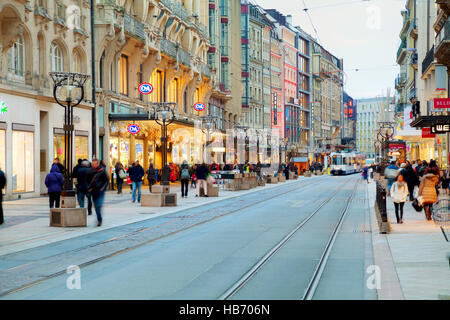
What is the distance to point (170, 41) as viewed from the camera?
53.8m

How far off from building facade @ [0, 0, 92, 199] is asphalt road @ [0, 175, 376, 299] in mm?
12332

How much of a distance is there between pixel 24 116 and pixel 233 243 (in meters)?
19.2

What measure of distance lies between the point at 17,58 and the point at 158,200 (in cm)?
1006

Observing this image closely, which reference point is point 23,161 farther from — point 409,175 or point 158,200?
point 409,175

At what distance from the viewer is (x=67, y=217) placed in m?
18.8

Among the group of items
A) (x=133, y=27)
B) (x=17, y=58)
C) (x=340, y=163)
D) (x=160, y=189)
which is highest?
(x=133, y=27)

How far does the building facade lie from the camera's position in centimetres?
2980

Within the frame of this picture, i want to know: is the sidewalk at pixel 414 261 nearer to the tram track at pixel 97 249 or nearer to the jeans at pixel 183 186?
the tram track at pixel 97 249

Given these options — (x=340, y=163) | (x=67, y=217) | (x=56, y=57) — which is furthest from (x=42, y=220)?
(x=340, y=163)

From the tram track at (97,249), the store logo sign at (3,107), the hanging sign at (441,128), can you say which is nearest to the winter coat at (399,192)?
the tram track at (97,249)

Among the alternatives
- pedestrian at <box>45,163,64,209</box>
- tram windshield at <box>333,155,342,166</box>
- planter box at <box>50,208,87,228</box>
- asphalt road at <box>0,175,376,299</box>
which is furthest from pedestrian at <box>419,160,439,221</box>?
tram windshield at <box>333,155,342,166</box>

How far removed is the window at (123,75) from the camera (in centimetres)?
4488
